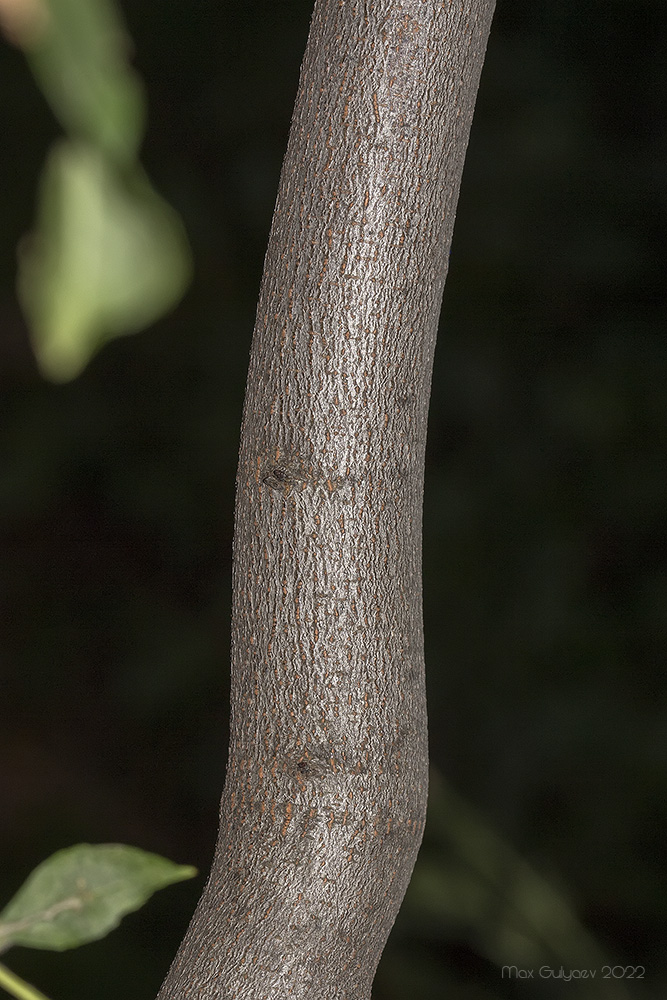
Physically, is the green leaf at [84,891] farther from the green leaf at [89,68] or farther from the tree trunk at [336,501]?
the green leaf at [89,68]

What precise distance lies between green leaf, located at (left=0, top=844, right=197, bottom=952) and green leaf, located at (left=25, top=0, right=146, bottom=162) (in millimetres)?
148

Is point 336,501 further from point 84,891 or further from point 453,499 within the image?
point 453,499

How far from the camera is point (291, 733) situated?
179mm

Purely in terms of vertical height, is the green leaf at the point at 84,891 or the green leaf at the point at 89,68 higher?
the green leaf at the point at 89,68

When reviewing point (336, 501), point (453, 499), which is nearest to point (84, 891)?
point (336, 501)

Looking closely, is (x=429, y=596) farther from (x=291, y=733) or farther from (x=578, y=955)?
(x=291, y=733)

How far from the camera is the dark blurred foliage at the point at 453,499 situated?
0.54 m

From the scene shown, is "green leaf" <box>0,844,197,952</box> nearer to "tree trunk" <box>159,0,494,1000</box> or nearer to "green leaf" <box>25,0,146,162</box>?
"tree trunk" <box>159,0,494,1000</box>

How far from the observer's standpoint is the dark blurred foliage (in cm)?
54

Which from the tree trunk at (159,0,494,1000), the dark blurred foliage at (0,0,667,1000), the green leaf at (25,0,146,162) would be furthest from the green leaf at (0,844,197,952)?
the dark blurred foliage at (0,0,667,1000)

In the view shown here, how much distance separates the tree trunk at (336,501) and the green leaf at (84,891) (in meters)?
0.03

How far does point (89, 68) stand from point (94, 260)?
0.04 metres

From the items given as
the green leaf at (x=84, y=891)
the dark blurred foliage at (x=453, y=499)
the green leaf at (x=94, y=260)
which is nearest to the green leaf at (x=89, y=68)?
the green leaf at (x=94, y=260)

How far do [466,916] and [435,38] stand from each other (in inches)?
18.4
